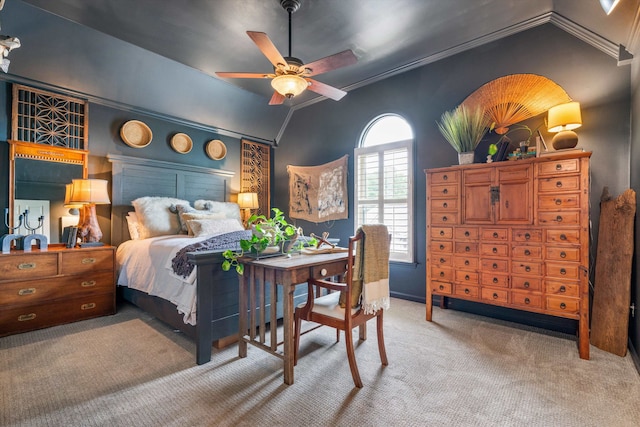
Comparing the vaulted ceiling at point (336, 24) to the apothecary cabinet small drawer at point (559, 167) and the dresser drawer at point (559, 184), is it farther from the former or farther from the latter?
the dresser drawer at point (559, 184)

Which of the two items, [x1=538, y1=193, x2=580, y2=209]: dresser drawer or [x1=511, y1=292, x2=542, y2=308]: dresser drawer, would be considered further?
[x1=511, y1=292, x2=542, y2=308]: dresser drawer

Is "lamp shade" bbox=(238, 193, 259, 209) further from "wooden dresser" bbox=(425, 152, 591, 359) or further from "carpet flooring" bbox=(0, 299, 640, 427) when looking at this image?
"wooden dresser" bbox=(425, 152, 591, 359)

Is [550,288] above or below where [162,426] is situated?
above

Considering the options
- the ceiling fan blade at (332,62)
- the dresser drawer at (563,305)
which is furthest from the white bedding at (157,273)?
the dresser drawer at (563,305)

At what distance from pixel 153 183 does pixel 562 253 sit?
4832mm

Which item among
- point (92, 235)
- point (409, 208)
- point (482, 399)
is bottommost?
point (482, 399)

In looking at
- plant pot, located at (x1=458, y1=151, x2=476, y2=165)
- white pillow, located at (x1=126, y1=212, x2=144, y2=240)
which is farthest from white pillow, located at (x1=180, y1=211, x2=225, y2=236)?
plant pot, located at (x1=458, y1=151, x2=476, y2=165)

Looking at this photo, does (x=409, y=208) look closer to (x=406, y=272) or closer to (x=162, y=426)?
(x=406, y=272)

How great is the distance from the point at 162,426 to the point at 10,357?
1.75 meters

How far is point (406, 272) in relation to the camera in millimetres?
4082

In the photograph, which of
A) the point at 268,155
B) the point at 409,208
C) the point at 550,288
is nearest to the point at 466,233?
the point at 550,288

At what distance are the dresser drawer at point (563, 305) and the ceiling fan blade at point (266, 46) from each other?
300 centimetres

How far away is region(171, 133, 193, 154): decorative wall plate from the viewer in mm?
4621

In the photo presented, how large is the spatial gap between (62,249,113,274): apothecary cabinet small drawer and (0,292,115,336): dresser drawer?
0.30 metres
